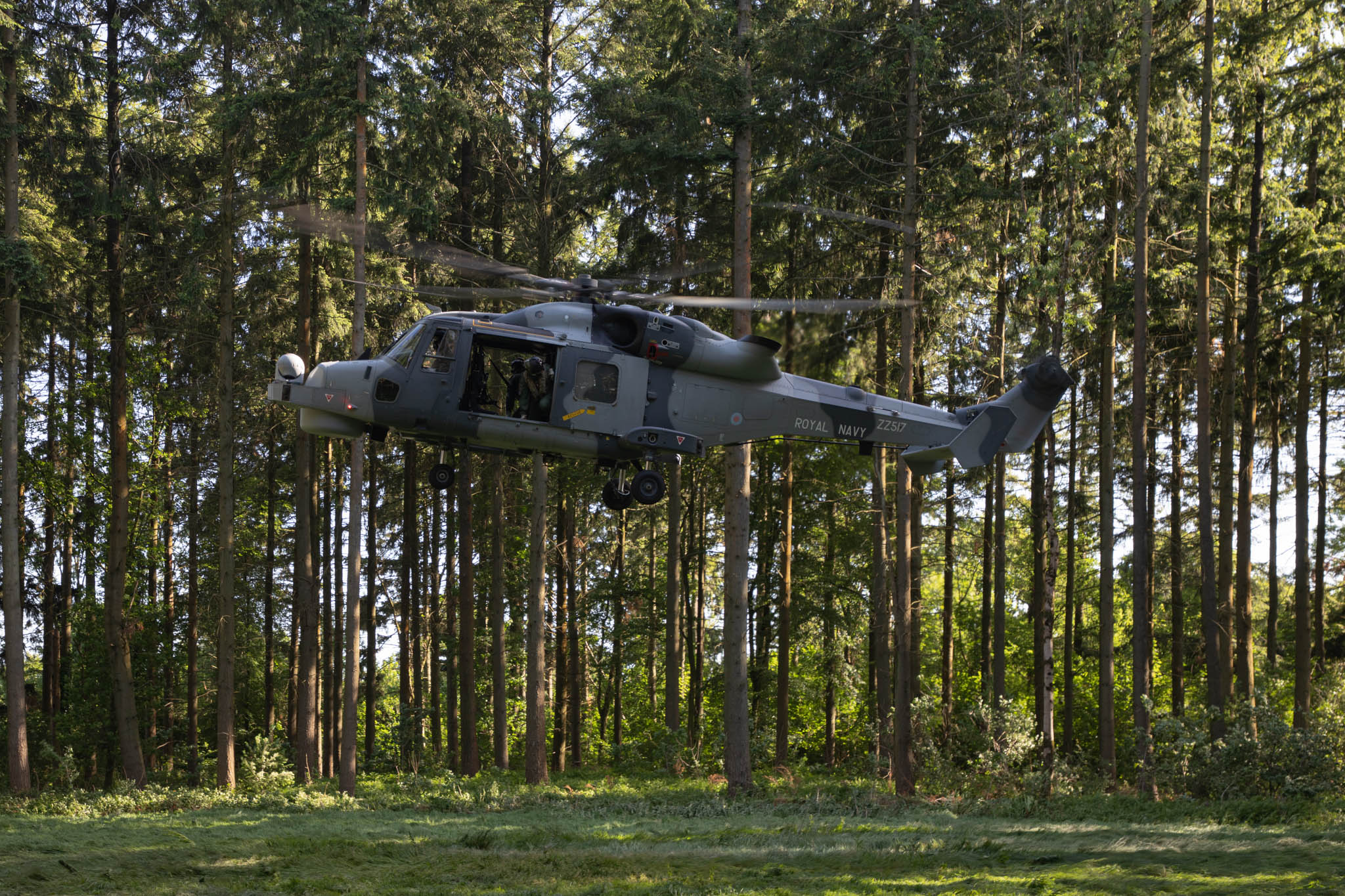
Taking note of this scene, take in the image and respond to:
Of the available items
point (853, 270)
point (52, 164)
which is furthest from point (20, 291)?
point (853, 270)

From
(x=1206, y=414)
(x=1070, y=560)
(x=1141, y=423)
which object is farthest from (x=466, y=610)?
(x=1070, y=560)

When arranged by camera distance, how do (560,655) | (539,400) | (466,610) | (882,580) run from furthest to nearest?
(560,655)
(466,610)
(882,580)
(539,400)

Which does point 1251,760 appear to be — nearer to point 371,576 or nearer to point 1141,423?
point 1141,423

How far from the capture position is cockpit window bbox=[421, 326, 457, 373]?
41.2ft

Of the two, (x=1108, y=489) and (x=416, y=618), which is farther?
(x=416, y=618)

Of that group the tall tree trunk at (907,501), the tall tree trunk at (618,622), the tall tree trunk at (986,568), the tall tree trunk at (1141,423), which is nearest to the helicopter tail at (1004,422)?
the tall tree trunk at (1141,423)

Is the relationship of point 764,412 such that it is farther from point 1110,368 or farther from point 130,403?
point 130,403

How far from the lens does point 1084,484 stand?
2942 centimetres

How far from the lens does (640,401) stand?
13.1 metres

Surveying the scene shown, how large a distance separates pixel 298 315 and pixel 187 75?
4.82 meters

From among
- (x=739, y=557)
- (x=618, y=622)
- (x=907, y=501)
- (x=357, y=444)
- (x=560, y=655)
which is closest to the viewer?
(x=739, y=557)

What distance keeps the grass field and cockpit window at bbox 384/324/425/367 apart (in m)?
→ 5.77

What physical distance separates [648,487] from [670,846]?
4822mm

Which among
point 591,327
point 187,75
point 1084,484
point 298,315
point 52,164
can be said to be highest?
point 187,75
